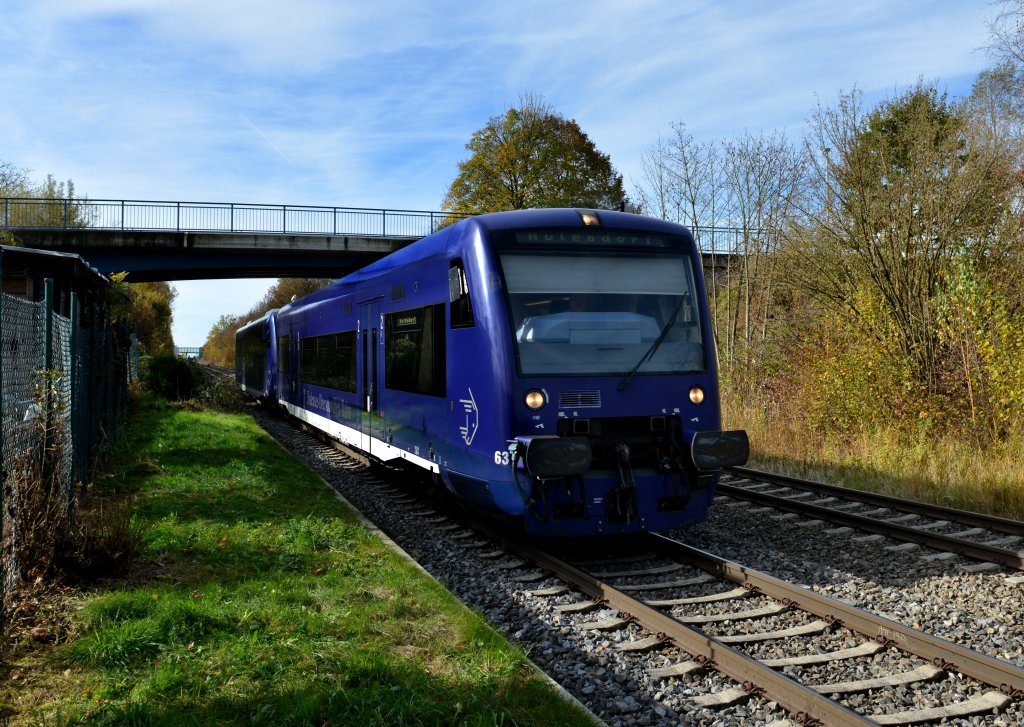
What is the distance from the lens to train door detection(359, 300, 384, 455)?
11273 millimetres

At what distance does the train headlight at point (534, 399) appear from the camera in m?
7.16

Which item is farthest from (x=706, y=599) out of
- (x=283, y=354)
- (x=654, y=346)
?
(x=283, y=354)

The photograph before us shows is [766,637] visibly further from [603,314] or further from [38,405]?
[38,405]

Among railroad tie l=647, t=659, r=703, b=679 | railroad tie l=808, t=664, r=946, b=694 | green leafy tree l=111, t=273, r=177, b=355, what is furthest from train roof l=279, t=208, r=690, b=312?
green leafy tree l=111, t=273, r=177, b=355

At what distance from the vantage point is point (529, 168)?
1430 inches

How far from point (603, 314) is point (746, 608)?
2.85 metres

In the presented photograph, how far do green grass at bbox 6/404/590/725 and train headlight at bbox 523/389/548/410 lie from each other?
1.70 meters

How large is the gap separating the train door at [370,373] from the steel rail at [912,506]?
5556 millimetres

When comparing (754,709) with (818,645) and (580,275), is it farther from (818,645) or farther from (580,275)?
(580,275)

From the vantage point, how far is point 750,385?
62.0ft

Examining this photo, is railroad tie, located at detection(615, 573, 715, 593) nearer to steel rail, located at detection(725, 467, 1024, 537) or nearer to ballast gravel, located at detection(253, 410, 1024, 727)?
ballast gravel, located at detection(253, 410, 1024, 727)

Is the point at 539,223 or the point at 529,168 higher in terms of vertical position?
the point at 529,168

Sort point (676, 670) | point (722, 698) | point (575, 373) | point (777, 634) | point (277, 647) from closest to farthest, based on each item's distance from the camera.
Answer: point (722, 698), point (277, 647), point (676, 670), point (777, 634), point (575, 373)

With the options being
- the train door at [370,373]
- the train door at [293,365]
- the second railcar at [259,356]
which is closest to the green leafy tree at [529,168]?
the second railcar at [259,356]
